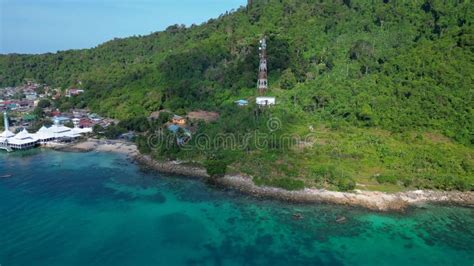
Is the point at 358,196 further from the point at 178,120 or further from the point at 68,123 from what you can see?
the point at 68,123

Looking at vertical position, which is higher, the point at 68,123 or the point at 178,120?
the point at 178,120

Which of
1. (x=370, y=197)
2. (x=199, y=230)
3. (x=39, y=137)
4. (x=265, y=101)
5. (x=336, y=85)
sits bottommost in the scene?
(x=199, y=230)

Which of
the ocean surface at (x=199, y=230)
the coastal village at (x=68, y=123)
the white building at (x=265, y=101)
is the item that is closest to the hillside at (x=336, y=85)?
the white building at (x=265, y=101)

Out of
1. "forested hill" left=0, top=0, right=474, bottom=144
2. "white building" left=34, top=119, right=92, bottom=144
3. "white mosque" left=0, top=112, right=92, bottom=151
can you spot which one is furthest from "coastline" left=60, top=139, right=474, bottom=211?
"white mosque" left=0, top=112, right=92, bottom=151

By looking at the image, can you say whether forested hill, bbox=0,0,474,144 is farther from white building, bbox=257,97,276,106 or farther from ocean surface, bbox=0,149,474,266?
ocean surface, bbox=0,149,474,266

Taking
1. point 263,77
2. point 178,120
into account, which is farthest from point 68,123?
point 263,77

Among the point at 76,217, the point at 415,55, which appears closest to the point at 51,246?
the point at 76,217
